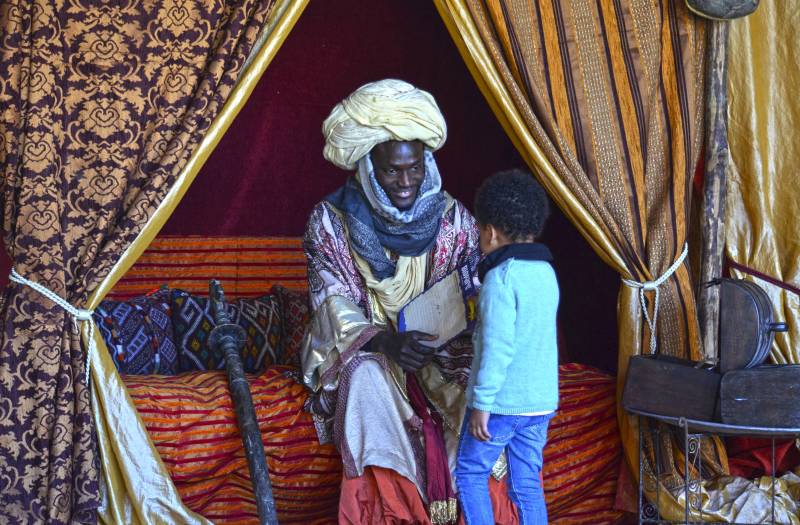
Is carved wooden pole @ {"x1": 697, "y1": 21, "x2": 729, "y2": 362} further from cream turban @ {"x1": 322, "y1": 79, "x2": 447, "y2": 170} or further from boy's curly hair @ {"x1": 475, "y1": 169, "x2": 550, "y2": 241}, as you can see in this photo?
boy's curly hair @ {"x1": 475, "y1": 169, "x2": 550, "y2": 241}

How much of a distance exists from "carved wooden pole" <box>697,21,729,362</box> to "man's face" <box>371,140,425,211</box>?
131cm

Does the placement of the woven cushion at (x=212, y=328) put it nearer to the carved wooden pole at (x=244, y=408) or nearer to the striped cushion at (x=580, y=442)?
the carved wooden pole at (x=244, y=408)

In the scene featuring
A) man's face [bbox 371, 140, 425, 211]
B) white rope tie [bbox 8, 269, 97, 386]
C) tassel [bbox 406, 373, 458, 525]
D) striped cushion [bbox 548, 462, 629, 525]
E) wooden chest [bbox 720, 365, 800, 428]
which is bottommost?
striped cushion [bbox 548, 462, 629, 525]

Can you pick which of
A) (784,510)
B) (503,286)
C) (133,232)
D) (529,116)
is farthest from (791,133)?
(133,232)

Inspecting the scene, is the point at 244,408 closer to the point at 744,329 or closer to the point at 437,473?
the point at 437,473

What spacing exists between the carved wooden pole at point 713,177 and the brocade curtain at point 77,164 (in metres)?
2.00

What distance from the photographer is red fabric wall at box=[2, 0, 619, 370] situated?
20.2 feet

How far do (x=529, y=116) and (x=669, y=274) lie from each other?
0.93m

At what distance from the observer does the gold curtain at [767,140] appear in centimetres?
497

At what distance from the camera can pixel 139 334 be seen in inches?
204

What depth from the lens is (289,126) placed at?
6250 mm

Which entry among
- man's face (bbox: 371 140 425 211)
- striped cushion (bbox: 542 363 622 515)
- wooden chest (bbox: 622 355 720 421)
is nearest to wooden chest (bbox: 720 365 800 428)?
wooden chest (bbox: 622 355 720 421)

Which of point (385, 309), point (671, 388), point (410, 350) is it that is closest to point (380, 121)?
point (385, 309)

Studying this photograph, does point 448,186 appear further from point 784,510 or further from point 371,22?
point 784,510
